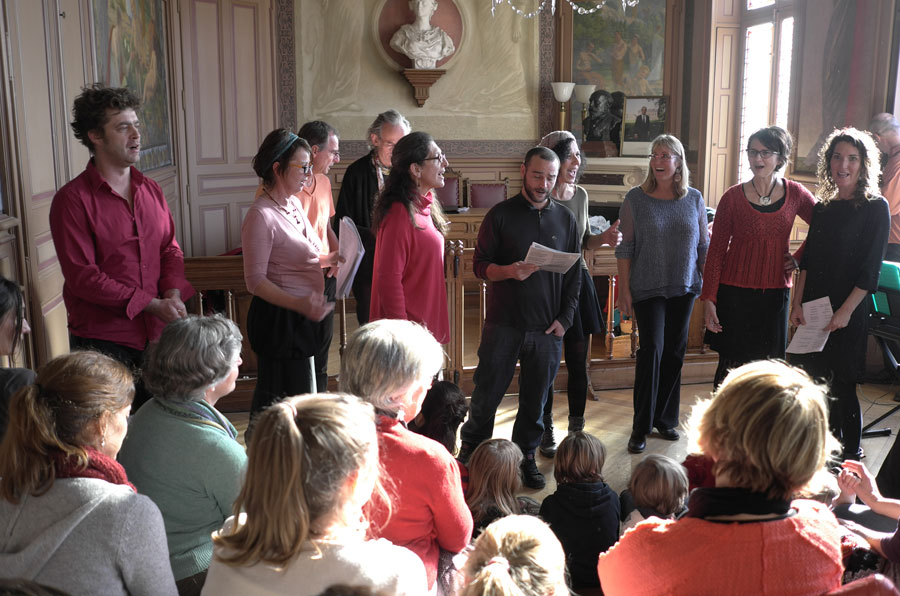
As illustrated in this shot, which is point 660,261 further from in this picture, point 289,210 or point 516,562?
point 516,562

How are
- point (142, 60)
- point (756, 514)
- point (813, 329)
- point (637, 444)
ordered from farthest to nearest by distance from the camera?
point (142, 60)
point (637, 444)
point (813, 329)
point (756, 514)

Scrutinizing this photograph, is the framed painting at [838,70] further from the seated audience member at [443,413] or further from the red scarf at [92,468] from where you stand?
the red scarf at [92,468]

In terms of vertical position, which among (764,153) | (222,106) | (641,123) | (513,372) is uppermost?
(222,106)

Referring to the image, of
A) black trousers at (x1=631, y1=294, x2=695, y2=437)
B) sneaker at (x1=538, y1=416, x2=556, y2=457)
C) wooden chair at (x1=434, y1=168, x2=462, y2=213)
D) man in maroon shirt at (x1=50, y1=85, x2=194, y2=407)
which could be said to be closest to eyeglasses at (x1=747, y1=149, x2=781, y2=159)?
black trousers at (x1=631, y1=294, x2=695, y2=437)

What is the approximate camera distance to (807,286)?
4.03m

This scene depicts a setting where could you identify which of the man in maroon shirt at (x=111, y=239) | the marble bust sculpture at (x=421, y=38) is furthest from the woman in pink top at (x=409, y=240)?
the marble bust sculpture at (x=421, y=38)

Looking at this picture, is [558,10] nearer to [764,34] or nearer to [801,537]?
[764,34]

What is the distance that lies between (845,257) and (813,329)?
1.19 feet

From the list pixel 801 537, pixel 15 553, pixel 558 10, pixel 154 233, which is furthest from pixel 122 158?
pixel 558 10

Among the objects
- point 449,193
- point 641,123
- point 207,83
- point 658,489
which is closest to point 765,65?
point 641,123

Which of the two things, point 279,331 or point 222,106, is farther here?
point 222,106

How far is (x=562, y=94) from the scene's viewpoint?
10.1 meters

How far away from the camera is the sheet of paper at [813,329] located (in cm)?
392

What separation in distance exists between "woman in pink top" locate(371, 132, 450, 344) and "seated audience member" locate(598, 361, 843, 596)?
1900mm
